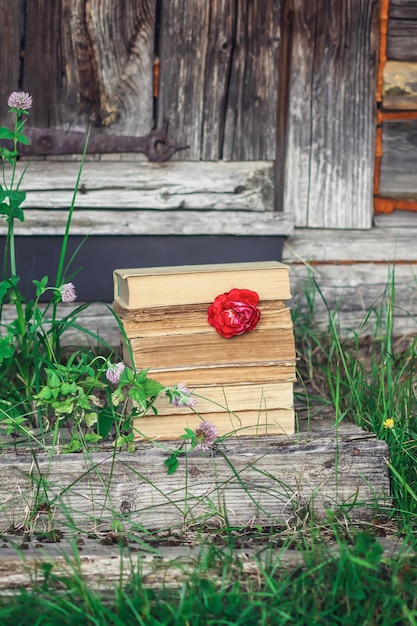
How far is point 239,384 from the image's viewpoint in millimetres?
2670

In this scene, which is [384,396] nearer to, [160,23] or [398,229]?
[398,229]

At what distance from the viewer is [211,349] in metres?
2.65

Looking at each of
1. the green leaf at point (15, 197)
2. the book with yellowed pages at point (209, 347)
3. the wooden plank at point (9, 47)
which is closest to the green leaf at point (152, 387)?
the book with yellowed pages at point (209, 347)

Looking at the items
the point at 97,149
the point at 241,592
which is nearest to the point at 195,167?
the point at 97,149

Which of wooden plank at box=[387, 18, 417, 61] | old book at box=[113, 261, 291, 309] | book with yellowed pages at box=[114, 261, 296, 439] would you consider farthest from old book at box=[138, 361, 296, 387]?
wooden plank at box=[387, 18, 417, 61]

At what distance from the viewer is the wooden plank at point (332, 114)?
3650 mm

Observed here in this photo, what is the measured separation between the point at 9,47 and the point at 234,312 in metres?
1.72

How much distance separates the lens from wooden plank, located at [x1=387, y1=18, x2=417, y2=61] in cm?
367

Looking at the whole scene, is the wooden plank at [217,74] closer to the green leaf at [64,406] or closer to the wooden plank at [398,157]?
the wooden plank at [398,157]

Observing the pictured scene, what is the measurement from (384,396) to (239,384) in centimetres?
53

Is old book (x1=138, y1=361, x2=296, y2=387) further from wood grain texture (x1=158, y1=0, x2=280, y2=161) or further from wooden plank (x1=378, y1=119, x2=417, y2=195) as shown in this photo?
wooden plank (x1=378, y1=119, x2=417, y2=195)

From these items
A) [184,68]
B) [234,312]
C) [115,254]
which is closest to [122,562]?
[234,312]

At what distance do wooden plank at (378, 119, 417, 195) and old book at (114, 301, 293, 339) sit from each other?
1.40m

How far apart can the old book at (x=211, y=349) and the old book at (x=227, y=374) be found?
0.6 inches
